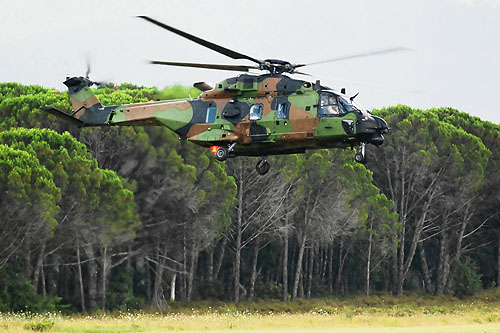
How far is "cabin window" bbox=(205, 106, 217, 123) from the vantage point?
26359mm

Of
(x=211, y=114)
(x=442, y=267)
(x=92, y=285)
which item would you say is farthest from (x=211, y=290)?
(x=211, y=114)

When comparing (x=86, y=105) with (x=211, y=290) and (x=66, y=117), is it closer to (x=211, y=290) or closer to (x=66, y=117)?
(x=66, y=117)

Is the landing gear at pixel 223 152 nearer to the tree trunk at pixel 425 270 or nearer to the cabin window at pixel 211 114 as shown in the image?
the cabin window at pixel 211 114

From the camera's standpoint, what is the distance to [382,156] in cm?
6359

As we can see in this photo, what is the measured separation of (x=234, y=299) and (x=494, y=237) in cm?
2453

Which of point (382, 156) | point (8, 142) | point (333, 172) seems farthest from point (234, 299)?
point (8, 142)

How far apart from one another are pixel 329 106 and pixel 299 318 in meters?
22.8

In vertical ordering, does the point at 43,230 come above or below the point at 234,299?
above

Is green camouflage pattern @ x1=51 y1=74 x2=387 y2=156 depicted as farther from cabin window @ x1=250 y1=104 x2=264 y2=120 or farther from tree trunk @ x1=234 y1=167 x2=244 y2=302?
tree trunk @ x1=234 y1=167 x2=244 y2=302

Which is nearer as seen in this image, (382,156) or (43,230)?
(43,230)

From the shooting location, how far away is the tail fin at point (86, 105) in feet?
96.9

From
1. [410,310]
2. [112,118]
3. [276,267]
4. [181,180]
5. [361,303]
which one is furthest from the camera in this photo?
[276,267]

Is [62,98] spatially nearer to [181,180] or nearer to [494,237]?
[181,180]

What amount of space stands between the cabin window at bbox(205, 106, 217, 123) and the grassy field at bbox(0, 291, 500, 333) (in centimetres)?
1065
